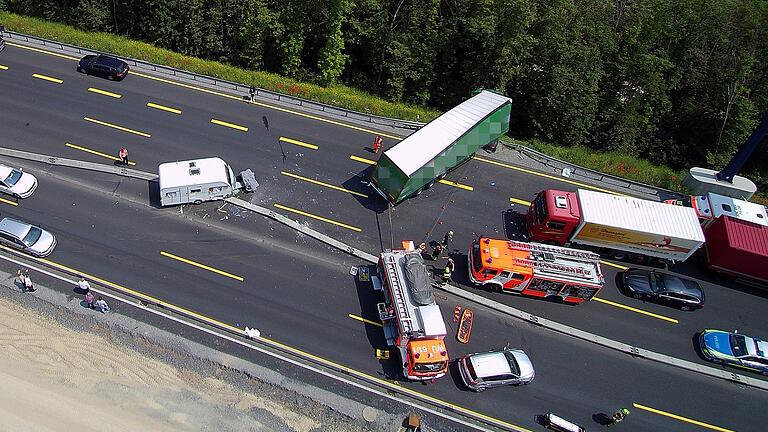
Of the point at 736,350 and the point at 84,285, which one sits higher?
the point at 736,350

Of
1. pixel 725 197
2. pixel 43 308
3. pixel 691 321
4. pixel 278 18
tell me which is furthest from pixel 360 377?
pixel 278 18

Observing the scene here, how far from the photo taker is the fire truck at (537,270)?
91.5 feet

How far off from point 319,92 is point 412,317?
2399cm

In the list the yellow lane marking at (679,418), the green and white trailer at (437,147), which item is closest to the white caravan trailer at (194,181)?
the green and white trailer at (437,147)

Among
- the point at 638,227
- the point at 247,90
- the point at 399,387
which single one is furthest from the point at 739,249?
the point at 247,90

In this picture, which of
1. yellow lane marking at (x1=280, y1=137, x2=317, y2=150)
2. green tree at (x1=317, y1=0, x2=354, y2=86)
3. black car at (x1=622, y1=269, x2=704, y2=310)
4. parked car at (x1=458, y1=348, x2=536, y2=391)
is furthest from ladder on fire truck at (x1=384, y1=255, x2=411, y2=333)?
green tree at (x1=317, y1=0, x2=354, y2=86)

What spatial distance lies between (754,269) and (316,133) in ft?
102

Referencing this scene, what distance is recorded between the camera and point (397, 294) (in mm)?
26094

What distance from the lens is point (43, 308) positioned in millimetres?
26578

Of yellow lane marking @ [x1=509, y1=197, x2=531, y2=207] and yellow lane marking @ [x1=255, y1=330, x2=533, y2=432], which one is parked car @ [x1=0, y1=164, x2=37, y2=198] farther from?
yellow lane marking @ [x1=509, y1=197, x2=531, y2=207]

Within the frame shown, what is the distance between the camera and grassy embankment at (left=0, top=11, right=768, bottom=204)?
128ft

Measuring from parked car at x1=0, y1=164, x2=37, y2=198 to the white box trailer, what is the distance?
3494cm

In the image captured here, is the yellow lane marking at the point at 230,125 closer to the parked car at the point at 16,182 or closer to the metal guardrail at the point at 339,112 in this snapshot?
the metal guardrail at the point at 339,112

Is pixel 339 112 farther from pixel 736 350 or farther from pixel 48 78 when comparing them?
pixel 736 350
